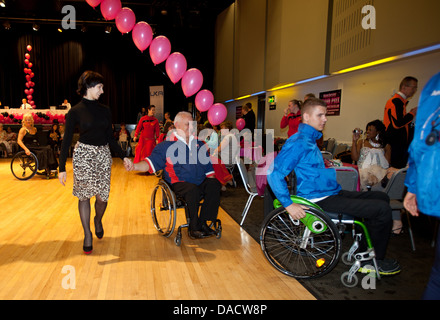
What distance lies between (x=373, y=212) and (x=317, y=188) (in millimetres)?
380

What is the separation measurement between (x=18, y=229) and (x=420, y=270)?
3.80 meters

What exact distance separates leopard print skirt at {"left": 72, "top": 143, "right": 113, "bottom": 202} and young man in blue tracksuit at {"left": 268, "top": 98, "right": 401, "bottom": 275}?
1.44 meters

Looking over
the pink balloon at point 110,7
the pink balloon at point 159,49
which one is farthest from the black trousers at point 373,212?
the pink balloon at point 110,7

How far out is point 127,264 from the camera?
245cm

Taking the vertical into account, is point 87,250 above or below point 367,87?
below

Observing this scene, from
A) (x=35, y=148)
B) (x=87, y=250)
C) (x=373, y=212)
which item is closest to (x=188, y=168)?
(x=87, y=250)

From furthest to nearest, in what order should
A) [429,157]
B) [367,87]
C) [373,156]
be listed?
[367,87]
[373,156]
[429,157]

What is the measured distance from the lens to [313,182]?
215cm

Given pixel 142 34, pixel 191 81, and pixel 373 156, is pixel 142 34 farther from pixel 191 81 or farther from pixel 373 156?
pixel 373 156

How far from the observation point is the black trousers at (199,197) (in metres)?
2.70

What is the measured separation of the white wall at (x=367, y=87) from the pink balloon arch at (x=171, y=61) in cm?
247

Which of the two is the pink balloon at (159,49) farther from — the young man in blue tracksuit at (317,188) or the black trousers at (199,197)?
the young man in blue tracksuit at (317,188)
